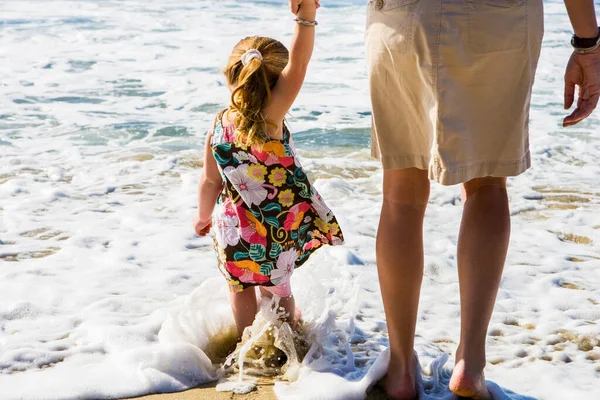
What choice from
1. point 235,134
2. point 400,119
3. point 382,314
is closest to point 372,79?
point 400,119

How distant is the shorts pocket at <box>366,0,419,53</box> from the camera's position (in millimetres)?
2141

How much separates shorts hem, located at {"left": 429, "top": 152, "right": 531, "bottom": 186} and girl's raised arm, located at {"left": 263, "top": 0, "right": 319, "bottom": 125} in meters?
0.69

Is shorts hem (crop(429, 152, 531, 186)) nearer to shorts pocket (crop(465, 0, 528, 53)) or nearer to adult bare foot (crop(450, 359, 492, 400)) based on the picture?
shorts pocket (crop(465, 0, 528, 53))

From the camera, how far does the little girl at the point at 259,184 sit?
9.09 ft

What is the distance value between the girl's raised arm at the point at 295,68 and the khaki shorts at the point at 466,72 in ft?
1.14

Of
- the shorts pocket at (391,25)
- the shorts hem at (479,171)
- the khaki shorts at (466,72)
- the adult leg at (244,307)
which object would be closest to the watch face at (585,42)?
the khaki shorts at (466,72)

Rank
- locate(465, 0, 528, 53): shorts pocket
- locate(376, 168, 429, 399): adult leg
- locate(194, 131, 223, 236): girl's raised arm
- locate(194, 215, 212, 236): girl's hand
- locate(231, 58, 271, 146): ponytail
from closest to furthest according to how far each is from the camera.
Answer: locate(465, 0, 528, 53): shorts pocket
locate(376, 168, 429, 399): adult leg
locate(231, 58, 271, 146): ponytail
locate(194, 131, 223, 236): girl's raised arm
locate(194, 215, 212, 236): girl's hand

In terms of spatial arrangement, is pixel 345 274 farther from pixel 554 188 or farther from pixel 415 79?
pixel 554 188

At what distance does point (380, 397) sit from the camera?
2.51 meters

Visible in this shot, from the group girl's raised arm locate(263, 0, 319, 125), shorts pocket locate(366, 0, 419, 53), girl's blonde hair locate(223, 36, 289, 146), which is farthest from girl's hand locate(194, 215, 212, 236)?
shorts pocket locate(366, 0, 419, 53)

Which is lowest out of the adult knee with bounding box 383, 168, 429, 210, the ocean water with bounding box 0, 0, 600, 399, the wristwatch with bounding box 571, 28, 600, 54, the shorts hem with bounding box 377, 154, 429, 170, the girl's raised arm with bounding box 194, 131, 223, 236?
the ocean water with bounding box 0, 0, 600, 399

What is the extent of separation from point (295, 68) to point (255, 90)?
175 millimetres

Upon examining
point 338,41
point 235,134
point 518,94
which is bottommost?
point 338,41

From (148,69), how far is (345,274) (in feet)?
24.8
